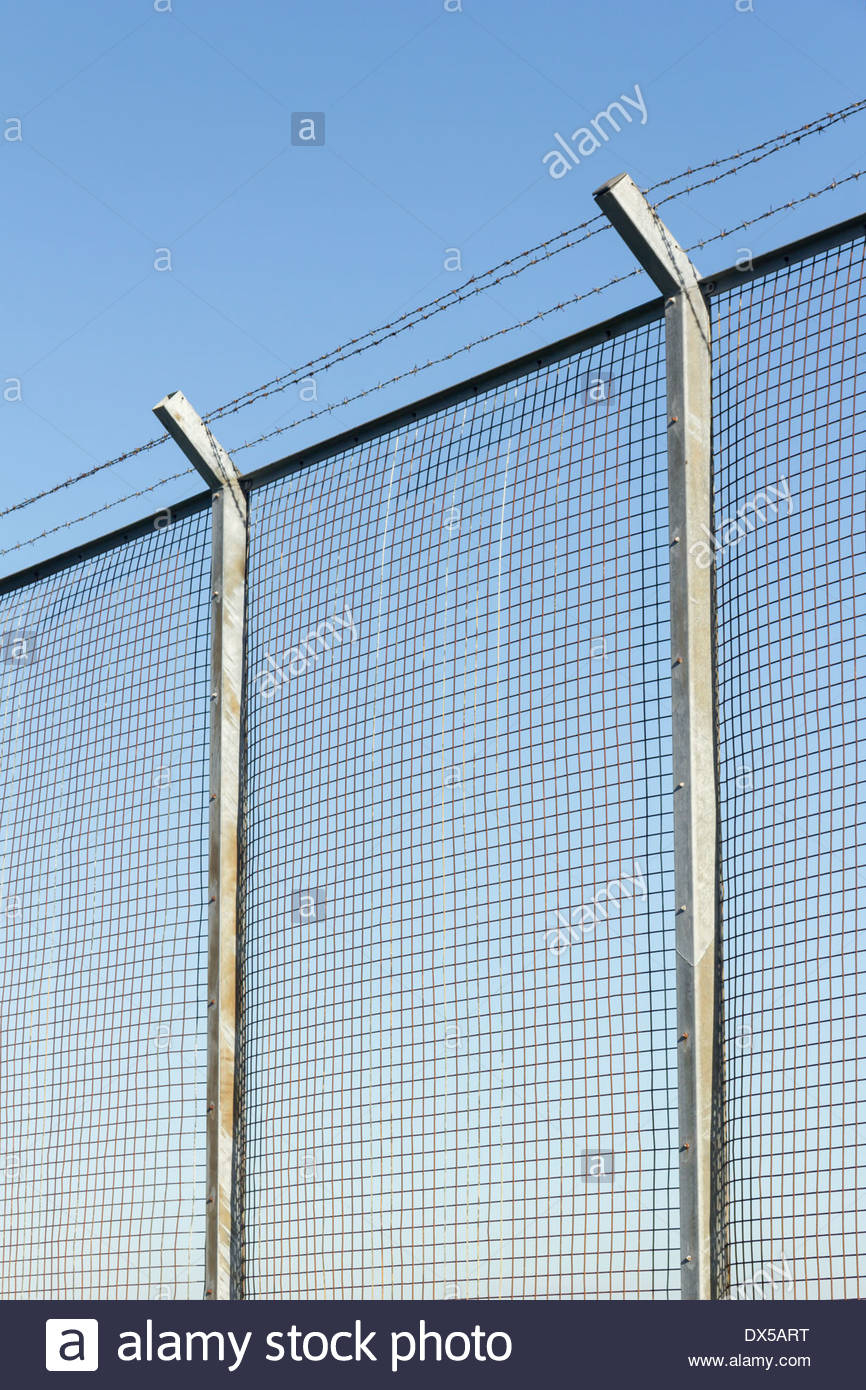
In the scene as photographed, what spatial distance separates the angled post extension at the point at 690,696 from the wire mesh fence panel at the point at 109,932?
2.05 meters

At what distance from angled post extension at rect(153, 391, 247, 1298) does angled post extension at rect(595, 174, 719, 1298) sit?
6.25ft

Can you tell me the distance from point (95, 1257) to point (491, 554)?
2.93 meters

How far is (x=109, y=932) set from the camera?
6.13m

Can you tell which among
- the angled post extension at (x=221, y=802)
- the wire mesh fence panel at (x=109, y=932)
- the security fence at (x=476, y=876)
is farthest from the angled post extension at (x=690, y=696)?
the wire mesh fence panel at (x=109, y=932)

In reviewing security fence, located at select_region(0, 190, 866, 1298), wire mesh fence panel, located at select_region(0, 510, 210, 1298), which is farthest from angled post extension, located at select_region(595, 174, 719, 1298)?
wire mesh fence panel, located at select_region(0, 510, 210, 1298)

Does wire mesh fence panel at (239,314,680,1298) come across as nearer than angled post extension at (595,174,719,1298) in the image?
No

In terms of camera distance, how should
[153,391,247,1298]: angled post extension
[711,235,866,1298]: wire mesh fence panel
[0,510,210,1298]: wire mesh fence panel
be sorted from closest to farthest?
1. [711,235,866,1298]: wire mesh fence panel
2. [153,391,247,1298]: angled post extension
3. [0,510,210,1298]: wire mesh fence panel

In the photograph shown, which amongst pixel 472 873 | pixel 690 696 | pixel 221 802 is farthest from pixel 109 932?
pixel 690 696

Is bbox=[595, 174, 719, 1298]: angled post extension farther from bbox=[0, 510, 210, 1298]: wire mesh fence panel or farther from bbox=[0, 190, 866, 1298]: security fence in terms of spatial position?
bbox=[0, 510, 210, 1298]: wire mesh fence panel

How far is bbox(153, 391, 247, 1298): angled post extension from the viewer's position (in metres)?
5.55

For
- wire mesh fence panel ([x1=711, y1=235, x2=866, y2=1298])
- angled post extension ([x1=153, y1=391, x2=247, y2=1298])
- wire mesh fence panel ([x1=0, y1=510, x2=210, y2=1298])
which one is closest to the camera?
wire mesh fence panel ([x1=711, y1=235, x2=866, y2=1298])

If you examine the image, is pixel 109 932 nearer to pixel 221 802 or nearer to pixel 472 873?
pixel 221 802

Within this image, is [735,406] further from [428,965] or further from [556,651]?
[428,965]
